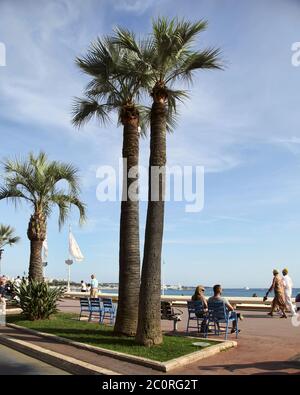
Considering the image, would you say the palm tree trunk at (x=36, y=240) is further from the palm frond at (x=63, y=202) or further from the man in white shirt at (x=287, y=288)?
the man in white shirt at (x=287, y=288)

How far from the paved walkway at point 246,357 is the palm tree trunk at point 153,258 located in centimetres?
126

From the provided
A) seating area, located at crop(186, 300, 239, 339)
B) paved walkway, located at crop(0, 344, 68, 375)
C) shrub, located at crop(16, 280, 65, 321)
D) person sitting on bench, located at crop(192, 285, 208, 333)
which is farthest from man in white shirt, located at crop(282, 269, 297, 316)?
paved walkway, located at crop(0, 344, 68, 375)

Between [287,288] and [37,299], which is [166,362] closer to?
[37,299]

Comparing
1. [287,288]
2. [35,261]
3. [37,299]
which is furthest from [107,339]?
[35,261]

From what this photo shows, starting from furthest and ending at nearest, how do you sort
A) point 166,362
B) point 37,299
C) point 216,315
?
point 37,299 → point 216,315 → point 166,362

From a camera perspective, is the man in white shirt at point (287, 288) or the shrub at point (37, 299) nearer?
the shrub at point (37, 299)

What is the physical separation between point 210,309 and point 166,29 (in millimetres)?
6870

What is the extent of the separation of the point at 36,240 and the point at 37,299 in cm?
378

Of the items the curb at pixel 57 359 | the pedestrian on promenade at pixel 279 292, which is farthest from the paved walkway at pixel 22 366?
the pedestrian on promenade at pixel 279 292

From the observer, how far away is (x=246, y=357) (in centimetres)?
907

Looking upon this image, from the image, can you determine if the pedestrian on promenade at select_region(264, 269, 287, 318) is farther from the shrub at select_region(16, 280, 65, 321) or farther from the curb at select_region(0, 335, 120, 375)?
the curb at select_region(0, 335, 120, 375)

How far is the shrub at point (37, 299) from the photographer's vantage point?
602 inches
